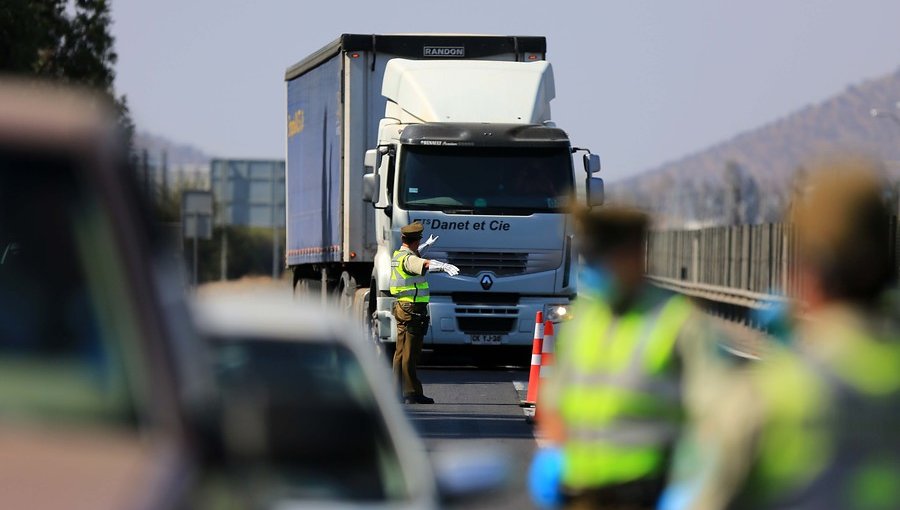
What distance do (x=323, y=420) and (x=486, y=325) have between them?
1838 cm

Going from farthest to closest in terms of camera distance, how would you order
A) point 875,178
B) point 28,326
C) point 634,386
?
point 634,386 < point 875,178 < point 28,326

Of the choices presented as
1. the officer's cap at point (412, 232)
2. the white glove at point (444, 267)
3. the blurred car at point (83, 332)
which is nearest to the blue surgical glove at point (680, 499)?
the blurred car at point (83, 332)

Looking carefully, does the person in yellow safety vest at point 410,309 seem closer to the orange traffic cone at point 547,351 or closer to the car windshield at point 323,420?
the orange traffic cone at point 547,351

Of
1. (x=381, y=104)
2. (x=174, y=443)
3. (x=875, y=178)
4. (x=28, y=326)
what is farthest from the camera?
(x=381, y=104)

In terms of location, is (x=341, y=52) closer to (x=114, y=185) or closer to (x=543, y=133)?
(x=543, y=133)

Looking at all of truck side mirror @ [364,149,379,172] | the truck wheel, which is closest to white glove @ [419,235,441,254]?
truck side mirror @ [364,149,379,172]

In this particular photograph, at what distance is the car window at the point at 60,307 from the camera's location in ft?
8.87

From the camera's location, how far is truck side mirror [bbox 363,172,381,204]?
22.7 m

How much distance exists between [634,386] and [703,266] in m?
59.1

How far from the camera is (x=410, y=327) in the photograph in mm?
18094

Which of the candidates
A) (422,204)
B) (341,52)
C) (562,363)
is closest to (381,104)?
(341,52)

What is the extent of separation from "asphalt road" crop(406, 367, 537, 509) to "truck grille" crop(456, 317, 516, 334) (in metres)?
0.59

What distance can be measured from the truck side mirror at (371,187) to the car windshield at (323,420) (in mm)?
16053

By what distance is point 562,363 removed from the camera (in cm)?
529
